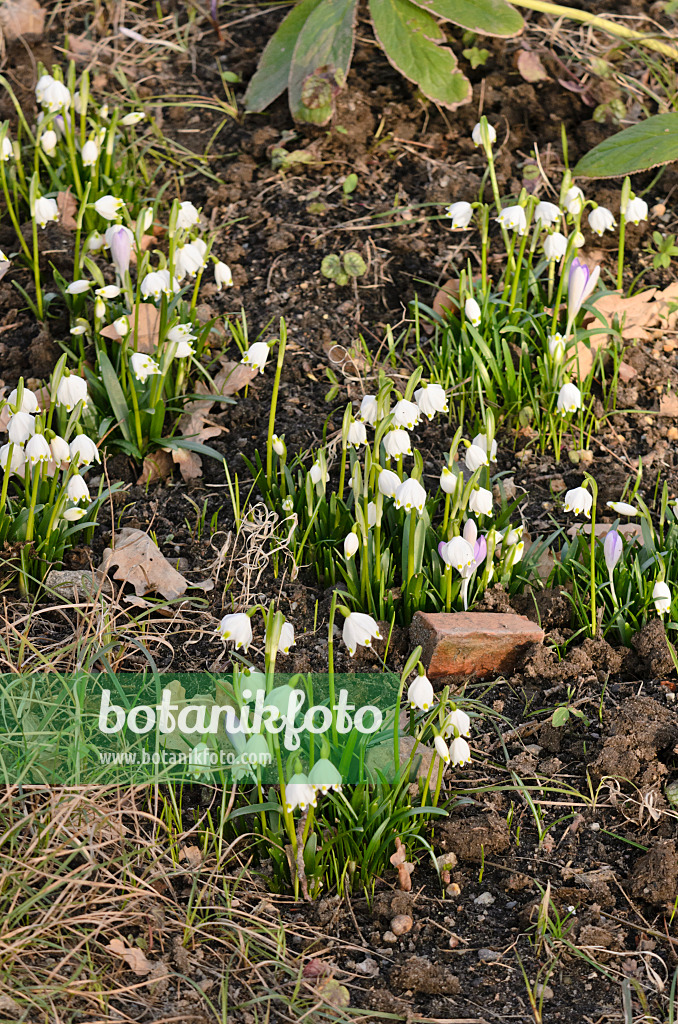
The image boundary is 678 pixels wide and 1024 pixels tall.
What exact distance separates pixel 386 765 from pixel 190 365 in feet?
4.81

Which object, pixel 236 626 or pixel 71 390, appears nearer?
pixel 236 626

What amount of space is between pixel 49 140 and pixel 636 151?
1.90 metres

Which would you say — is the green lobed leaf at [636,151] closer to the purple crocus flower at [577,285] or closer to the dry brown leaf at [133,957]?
the purple crocus flower at [577,285]

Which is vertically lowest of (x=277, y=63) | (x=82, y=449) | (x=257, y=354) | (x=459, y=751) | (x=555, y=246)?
(x=459, y=751)

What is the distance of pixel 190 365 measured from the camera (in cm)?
300

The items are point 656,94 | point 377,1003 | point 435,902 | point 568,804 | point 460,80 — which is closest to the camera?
point 377,1003

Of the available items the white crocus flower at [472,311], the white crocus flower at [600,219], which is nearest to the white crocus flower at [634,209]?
the white crocus flower at [600,219]

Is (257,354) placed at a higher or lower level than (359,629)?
higher

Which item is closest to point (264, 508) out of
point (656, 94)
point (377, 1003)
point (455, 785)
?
point (455, 785)

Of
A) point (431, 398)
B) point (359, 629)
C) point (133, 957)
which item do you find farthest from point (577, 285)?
point (133, 957)

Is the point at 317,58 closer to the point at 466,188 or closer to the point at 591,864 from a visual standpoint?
the point at 466,188

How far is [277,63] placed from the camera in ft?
11.8

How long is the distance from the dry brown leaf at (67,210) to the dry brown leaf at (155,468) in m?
1.05

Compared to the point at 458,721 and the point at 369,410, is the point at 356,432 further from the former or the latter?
the point at 458,721
